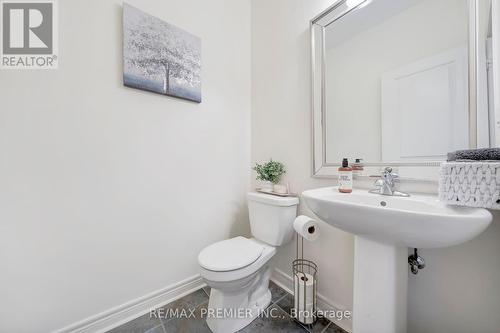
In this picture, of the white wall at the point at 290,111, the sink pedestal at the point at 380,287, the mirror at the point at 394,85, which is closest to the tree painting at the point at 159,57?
the white wall at the point at 290,111

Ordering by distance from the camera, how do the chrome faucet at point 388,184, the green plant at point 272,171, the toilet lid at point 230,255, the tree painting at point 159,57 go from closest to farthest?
the chrome faucet at point 388,184 → the toilet lid at point 230,255 → the tree painting at point 159,57 → the green plant at point 272,171

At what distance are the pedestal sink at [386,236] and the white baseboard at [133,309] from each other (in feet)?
3.45

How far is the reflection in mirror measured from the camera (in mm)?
768

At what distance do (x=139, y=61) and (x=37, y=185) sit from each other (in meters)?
0.81

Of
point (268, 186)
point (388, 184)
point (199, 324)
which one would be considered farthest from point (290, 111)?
point (199, 324)

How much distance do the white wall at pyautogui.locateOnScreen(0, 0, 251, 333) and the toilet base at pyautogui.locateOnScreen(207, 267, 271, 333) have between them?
14.9 inches

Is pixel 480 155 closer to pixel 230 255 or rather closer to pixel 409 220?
pixel 409 220

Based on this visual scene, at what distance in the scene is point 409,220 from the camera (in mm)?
522

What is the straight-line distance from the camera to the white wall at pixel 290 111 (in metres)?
1.12

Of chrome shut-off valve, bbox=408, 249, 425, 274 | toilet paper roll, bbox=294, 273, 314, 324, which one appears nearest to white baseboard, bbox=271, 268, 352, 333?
toilet paper roll, bbox=294, 273, 314, 324

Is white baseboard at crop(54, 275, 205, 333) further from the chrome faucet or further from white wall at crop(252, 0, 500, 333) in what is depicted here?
the chrome faucet

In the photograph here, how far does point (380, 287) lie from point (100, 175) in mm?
1396

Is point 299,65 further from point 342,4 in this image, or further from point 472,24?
point 472,24

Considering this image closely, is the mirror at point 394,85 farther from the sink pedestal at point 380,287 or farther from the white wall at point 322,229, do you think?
the sink pedestal at point 380,287
